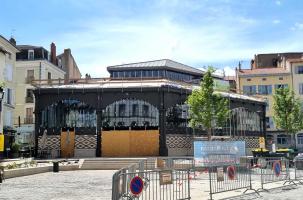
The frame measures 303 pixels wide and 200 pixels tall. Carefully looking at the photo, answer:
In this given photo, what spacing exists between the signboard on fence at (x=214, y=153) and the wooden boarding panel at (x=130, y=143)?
529 inches

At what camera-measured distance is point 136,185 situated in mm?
10469

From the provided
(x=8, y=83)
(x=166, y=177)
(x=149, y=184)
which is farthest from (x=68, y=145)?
(x=166, y=177)

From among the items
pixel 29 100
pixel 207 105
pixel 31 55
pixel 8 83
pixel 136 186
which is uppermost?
pixel 31 55

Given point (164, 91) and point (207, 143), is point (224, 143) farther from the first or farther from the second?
point (164, 91)

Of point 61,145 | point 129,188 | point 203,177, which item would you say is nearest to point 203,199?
point 129,188

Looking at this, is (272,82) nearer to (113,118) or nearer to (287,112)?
(287,112)

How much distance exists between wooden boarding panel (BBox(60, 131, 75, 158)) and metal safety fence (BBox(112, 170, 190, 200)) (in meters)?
22.9

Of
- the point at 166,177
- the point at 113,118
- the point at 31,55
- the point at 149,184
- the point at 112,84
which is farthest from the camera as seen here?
the point at 31,55

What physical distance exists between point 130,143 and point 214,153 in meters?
14.9

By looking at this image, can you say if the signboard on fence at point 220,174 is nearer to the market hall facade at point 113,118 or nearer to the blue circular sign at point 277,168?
the blue circular sign at point 277,168

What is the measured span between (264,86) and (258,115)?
15.7 m

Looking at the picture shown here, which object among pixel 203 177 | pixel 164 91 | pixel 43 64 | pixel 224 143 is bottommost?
pixel 203 177

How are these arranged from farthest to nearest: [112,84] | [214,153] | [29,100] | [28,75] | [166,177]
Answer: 1. [28,75]
2. [29,100]
3. [112,84]
4. [214,153]
5. [166,177]

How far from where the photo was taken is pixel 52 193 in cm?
1477
